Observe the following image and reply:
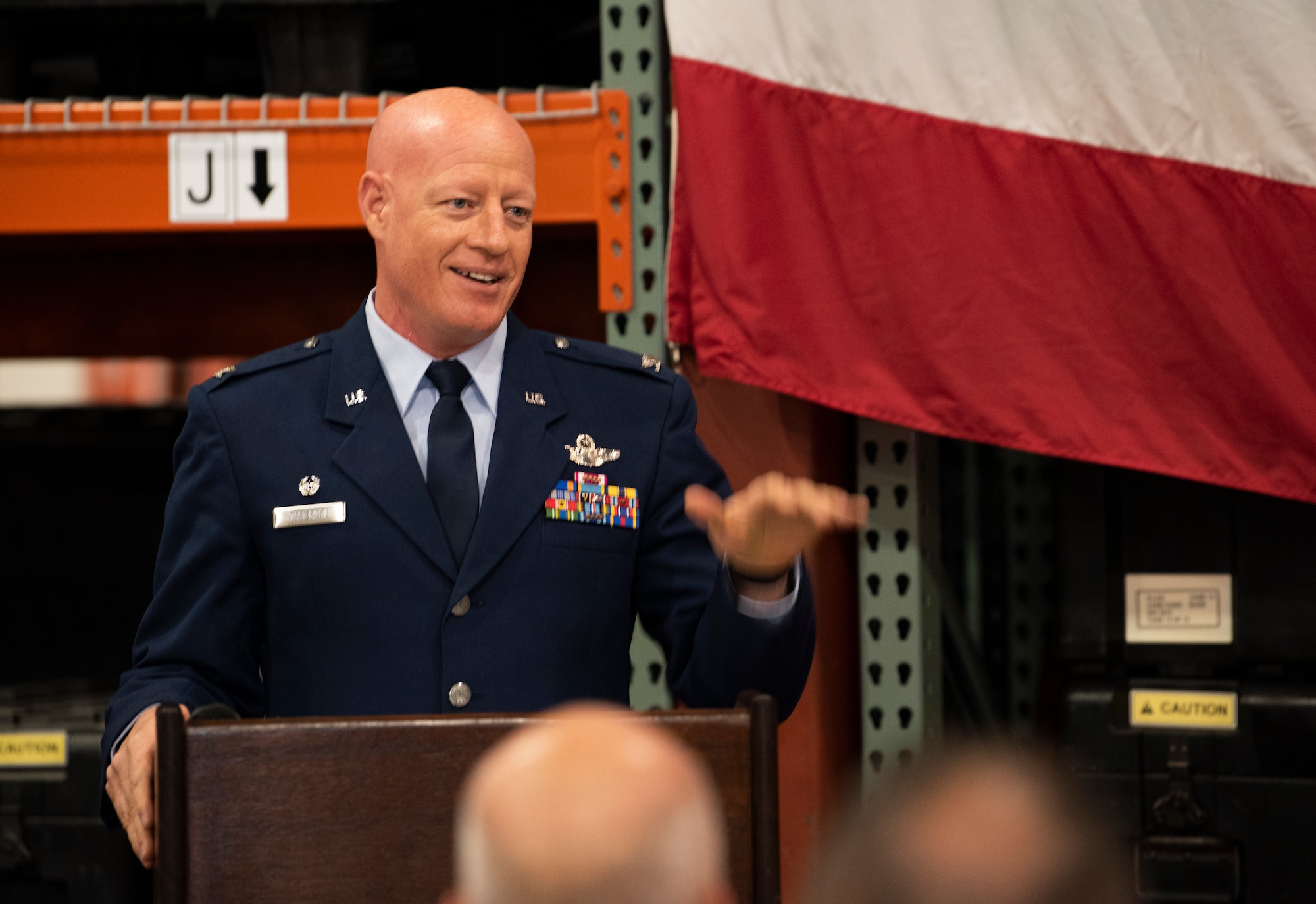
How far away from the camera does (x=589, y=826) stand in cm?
40

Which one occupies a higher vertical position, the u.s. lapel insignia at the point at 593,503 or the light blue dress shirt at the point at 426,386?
the light blue dress shirt at the point at 426,386

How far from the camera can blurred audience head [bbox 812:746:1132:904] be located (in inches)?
16.0

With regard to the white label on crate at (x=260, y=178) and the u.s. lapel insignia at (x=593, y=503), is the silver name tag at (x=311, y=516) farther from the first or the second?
the white label on crate at (x=260, y=178)

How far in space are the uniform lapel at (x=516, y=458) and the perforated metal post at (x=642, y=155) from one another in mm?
397

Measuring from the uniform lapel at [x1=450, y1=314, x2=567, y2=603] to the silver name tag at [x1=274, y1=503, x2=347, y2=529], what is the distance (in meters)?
0.12

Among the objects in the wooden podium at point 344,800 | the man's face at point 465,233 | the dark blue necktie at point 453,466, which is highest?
the man's face at point 465,233

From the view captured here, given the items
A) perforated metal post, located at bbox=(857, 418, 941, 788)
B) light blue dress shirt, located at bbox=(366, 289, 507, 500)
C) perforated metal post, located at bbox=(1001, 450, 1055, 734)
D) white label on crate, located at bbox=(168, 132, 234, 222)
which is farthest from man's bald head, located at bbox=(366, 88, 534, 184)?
perforated metal post, located at bbox=(1001, 450, 1055, 734)

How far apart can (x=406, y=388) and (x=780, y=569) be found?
1.40ft

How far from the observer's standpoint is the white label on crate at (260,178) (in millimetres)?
1679

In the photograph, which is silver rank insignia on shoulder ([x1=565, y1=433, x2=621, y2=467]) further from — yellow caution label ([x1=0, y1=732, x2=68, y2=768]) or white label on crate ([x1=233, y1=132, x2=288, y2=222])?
yellow caution label ([x1=0, y1=732, x2=68, y2=768])

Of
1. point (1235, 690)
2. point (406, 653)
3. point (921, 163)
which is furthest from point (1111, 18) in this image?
point (406, 653)

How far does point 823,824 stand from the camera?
→ 1.68 meters

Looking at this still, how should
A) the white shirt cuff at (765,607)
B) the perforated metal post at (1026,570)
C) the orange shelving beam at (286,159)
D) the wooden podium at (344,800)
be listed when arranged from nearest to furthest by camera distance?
1. the wooden podium at (344,800)
2. the white shirt cuff at (765,607)
3. the orange shelving beam at (286,159)
4. the perforated metal post at (1026,570)

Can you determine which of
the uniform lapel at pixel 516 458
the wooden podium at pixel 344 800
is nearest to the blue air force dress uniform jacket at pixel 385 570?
the uniform lapel at pixel 516 458
